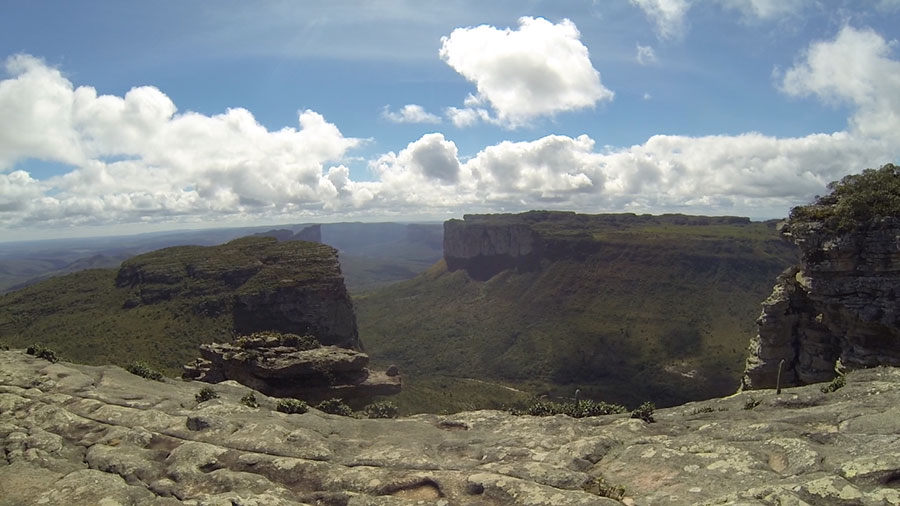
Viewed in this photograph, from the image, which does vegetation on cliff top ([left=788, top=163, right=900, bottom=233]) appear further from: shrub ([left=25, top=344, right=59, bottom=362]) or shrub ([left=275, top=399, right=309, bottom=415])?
shrub ([left=25, top=344, right=59, bottom=362])

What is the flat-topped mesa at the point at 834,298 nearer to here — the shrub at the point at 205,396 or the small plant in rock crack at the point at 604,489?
the small plant in rock crack at the point at 604,489

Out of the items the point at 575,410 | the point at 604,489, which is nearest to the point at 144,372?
the point at 575,410

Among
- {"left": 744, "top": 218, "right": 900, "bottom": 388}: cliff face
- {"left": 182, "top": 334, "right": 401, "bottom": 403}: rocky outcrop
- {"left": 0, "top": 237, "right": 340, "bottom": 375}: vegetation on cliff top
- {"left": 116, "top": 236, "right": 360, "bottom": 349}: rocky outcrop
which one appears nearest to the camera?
{"left": 744, "top": 218, "right": 900, "bottom": 388}: cliff face

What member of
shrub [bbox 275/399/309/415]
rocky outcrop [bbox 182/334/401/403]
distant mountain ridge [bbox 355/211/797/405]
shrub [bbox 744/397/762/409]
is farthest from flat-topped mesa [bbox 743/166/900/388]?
distant mountain ridge [bbox 355/211/797/405]

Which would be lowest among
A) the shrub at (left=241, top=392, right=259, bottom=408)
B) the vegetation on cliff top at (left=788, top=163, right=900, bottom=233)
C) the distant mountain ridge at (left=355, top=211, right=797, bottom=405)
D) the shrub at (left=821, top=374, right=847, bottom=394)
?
the distant mountain ridge at (left=355, top=211, right=797, bottom=405)

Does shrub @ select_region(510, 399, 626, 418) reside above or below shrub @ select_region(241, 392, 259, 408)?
below

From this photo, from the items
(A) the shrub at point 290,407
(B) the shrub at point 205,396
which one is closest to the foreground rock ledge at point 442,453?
(B) the shrub at point 205,396

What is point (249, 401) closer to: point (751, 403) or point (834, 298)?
point (751, 403)
